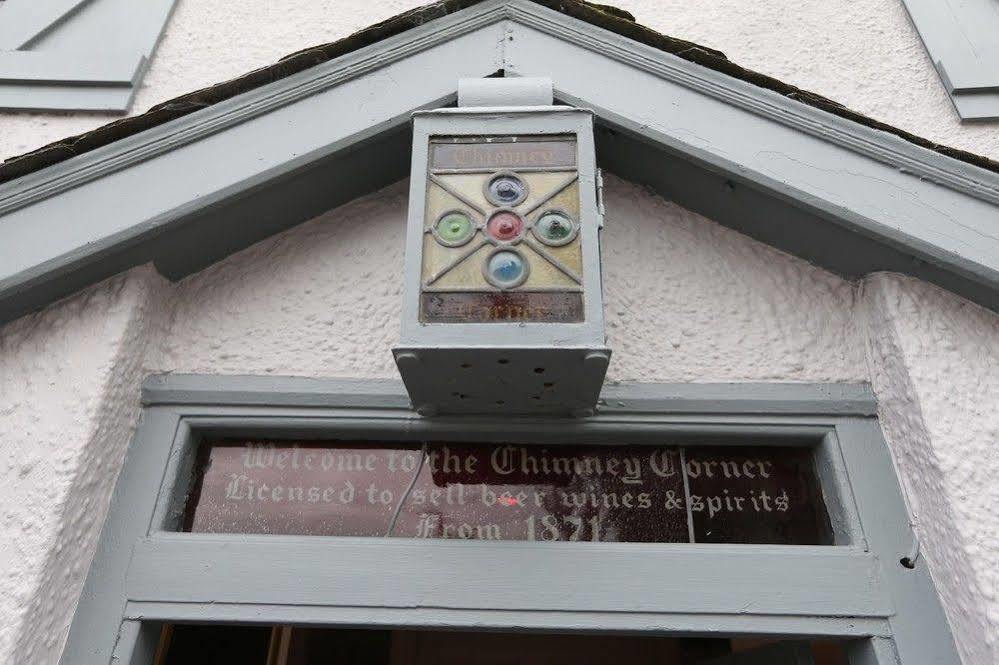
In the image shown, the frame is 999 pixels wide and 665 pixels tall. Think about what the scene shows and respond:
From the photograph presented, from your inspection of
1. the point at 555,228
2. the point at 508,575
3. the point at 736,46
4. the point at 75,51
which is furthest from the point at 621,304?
the point at 75,51

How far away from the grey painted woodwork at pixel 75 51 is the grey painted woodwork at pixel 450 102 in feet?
3.04

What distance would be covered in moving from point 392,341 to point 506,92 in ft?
2.65

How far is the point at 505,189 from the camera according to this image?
1.74 metres

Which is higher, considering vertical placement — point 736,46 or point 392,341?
point 736,46

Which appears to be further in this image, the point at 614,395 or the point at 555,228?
the point at 614,395

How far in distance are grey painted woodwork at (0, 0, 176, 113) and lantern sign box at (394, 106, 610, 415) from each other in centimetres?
150

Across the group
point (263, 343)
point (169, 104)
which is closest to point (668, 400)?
point (263, 343)

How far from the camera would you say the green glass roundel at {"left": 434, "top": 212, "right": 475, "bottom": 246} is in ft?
5.50

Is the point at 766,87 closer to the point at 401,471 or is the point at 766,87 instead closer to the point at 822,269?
the point at 822,269

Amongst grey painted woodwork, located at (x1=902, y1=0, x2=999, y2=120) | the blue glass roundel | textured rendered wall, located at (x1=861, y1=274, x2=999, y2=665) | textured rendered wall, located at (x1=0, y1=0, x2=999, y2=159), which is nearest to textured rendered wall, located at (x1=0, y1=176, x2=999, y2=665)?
textured rendered wall, located at (x1=861, y1=274, x2=999, y2=665)

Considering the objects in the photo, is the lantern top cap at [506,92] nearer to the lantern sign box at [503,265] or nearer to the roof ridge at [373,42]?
the lantern sign box at [503,265]

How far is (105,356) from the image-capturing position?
174cm

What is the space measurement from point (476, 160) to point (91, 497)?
1.31 m

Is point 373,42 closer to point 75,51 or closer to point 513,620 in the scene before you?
point 75,51
